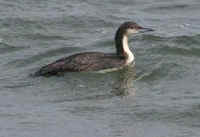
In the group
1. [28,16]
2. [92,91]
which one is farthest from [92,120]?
[28,16]

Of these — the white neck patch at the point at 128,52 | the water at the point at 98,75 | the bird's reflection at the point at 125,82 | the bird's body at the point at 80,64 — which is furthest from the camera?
the white neck patch at the point at 128,52

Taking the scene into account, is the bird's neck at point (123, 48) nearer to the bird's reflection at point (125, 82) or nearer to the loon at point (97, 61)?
the loon at point (97, 61)

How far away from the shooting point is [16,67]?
58.0 feet

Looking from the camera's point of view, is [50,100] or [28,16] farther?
[28,16]

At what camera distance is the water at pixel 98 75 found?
13469 mm

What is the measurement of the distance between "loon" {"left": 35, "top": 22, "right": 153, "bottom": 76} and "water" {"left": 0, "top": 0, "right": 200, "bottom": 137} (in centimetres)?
15

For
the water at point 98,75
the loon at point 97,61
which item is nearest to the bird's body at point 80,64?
the loon at point 97,61

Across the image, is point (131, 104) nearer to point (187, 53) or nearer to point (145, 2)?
point (187, 53)

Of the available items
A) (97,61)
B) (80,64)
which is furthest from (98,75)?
(80,64)

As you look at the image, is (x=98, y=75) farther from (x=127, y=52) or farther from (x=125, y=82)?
(x=127, y=52)

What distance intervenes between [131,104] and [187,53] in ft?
12.7

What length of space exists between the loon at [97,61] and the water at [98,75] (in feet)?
0.50

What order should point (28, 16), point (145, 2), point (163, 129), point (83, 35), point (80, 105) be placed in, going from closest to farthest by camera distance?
1. point (163, 129)
2. point (80, 105)
3. point (83, 35)
4. point (28, 16)
5. point (145, 2)

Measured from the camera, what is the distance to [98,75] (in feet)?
55.9
